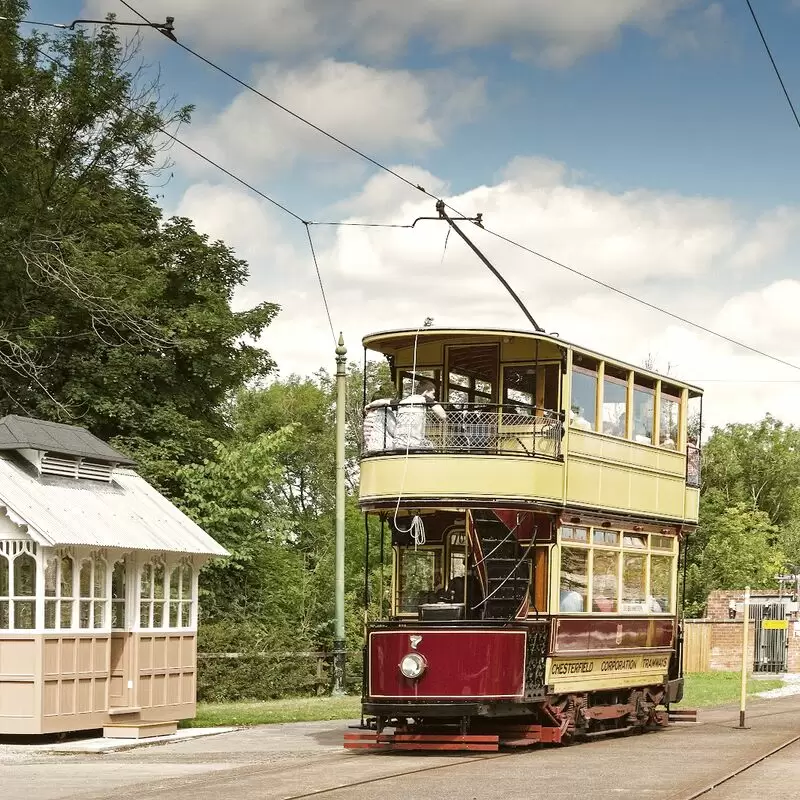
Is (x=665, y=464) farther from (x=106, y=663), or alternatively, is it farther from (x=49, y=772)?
(x=49, y=772)

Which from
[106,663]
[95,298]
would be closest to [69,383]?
[95,298]

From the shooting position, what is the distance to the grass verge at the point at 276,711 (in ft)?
85.0

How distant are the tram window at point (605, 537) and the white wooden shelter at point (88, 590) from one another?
5820 millimetres

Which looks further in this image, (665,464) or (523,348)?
(665,464)

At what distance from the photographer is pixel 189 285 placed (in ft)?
126

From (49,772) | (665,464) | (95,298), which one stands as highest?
(95,298)

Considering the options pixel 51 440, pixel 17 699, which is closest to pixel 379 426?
pixel 51 440

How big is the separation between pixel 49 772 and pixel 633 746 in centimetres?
710

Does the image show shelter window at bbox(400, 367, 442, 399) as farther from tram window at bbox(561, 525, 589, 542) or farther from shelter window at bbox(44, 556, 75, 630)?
shelter window at bbox(44, 556, 75, 630)

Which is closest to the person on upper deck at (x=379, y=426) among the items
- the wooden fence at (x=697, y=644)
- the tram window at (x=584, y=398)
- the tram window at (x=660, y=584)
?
the tram window at (x=584, y=398)

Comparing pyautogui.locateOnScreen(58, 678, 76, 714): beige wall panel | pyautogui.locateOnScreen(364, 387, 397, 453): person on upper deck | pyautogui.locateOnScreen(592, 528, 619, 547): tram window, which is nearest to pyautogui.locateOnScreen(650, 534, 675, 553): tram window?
pyautogui.locateOnScreen(592, 528, 619, 547): tram window

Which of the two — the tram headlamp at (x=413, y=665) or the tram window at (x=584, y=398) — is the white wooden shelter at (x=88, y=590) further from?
the tram window at (x=584, y=398)

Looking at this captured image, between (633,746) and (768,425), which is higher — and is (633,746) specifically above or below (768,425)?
below

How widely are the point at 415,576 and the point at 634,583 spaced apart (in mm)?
3402
